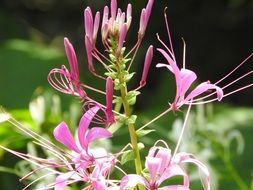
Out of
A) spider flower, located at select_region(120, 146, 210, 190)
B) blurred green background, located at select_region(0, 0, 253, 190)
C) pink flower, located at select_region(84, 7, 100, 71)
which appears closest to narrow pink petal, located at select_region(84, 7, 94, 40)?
pink flower, located at select_region(84, 7, 100, 71)

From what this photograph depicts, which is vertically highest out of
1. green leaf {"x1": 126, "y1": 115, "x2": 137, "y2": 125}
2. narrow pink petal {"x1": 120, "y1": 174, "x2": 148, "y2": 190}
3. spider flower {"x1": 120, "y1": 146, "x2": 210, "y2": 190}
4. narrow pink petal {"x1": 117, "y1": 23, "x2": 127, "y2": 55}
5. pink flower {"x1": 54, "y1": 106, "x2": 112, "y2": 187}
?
narrow pink petal {"x1": 117, "y1": 23, "x2": 127, "y2": 55}

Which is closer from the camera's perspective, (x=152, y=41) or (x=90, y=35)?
(x=90, y=35)

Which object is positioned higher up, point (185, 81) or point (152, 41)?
point (152, 41)

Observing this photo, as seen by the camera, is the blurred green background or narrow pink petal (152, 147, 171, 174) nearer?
narrow pink petal (152, 147, 171, 174)

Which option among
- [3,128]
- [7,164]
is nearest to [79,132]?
[3,128]

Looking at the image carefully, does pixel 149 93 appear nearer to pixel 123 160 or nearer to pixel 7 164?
pixel 7 164

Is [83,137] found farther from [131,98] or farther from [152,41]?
[152,41]

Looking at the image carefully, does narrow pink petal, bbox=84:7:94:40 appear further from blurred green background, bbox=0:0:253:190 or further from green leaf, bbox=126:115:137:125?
blurred green background, bbox=0:0:253:190

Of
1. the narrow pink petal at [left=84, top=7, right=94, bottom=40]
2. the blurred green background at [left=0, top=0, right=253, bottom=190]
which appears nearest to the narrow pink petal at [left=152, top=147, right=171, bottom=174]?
the narrow pink petal at [left=84, top=7, right=94, bottom=40]

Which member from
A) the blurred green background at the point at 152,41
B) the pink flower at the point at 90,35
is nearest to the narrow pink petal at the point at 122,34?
the pink flower at the point at 90,35

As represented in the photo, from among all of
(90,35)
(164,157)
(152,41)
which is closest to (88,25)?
(90,35)

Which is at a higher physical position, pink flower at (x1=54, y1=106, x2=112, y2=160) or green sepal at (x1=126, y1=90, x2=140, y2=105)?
green sepal at (x1=126, y1=90, x2=140, y2=105)
